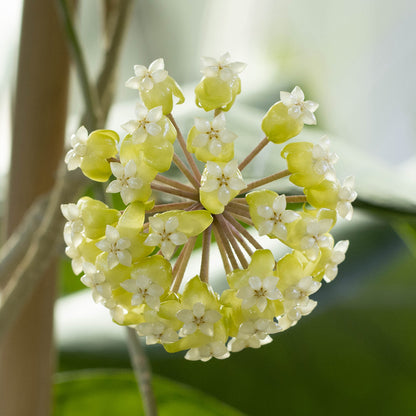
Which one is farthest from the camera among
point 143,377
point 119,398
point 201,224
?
point 119,398

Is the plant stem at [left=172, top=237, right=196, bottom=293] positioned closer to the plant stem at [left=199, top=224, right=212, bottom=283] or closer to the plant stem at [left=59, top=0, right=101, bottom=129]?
the plant stem at [left=199, top=224, right=212, bottom=283]

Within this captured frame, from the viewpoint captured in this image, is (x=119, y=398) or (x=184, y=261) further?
(x=119, y=398)

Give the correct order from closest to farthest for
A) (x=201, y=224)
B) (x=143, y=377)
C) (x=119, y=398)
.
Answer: (x=201, y=224), (x=143, y=377), (x=119, y=398)

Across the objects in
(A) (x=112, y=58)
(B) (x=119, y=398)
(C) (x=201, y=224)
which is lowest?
(C) (x=201, y=224)

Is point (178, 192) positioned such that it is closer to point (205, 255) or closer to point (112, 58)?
point (205, 255)

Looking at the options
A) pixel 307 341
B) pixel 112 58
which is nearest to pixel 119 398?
pixel 307 341

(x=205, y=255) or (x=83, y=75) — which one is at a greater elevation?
(x=83, y=75)

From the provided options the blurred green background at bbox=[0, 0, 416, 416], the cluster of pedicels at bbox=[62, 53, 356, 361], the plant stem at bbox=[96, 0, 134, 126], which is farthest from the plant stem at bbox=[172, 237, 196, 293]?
the plant stem at bbox=[96, 0, 134, 126]

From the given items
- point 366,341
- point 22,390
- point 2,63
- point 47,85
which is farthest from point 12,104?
point 2,63

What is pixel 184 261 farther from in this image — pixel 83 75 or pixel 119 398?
pixel 119 398
